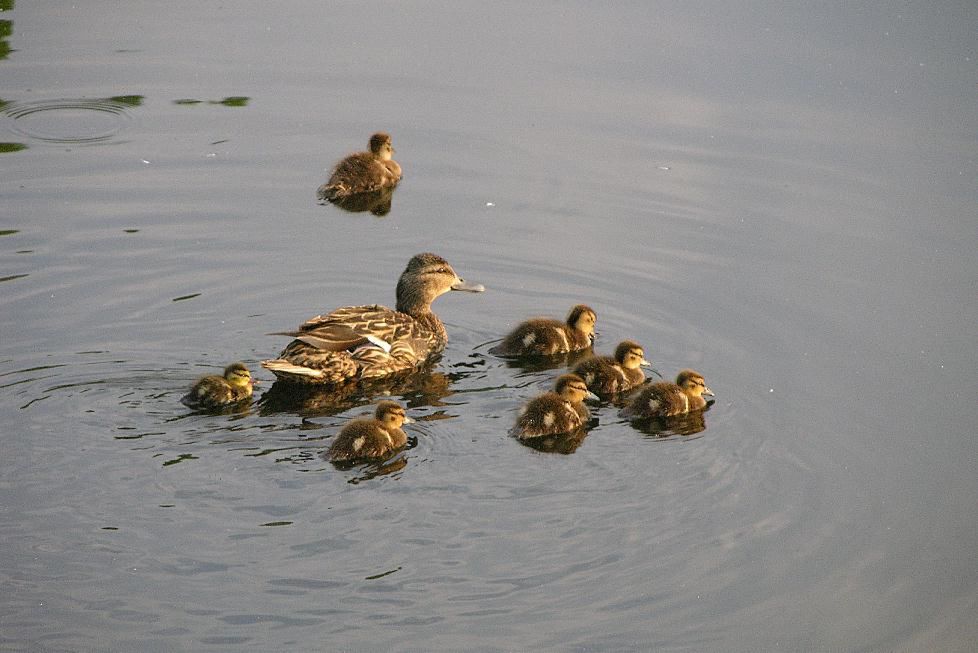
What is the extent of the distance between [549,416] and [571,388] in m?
0.38

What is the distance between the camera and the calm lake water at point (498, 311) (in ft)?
18.1

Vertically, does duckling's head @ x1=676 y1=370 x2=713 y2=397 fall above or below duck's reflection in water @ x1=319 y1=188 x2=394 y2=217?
above

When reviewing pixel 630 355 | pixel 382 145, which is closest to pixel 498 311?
pixel 630 355

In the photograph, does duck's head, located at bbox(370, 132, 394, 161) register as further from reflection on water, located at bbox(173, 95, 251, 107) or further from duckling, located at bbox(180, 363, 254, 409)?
duckling, located at bbox(180, 363, 254, 409)

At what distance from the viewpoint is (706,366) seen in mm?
7656

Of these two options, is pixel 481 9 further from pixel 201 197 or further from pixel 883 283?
pixel 883 283

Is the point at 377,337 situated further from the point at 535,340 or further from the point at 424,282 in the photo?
the point at 535,340

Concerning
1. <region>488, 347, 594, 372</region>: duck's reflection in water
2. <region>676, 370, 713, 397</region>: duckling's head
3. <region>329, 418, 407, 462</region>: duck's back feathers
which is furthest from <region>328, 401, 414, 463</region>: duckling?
<region>676, 370, 713, 397</region>: duckling's head

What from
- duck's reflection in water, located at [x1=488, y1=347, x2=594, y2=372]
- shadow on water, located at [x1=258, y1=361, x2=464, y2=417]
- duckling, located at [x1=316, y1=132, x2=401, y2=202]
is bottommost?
shadow on water, located at [x1=258, y1=361, x2=464, y2=417]

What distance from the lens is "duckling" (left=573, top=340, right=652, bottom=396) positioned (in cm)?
756

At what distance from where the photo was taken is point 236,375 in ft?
23.1

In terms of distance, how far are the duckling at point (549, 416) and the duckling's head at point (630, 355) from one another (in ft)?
1.88

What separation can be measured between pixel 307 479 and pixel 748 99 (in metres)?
6.13

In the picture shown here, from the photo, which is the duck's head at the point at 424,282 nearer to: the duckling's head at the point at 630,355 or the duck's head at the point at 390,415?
the duckling's head at the point at 630,355
